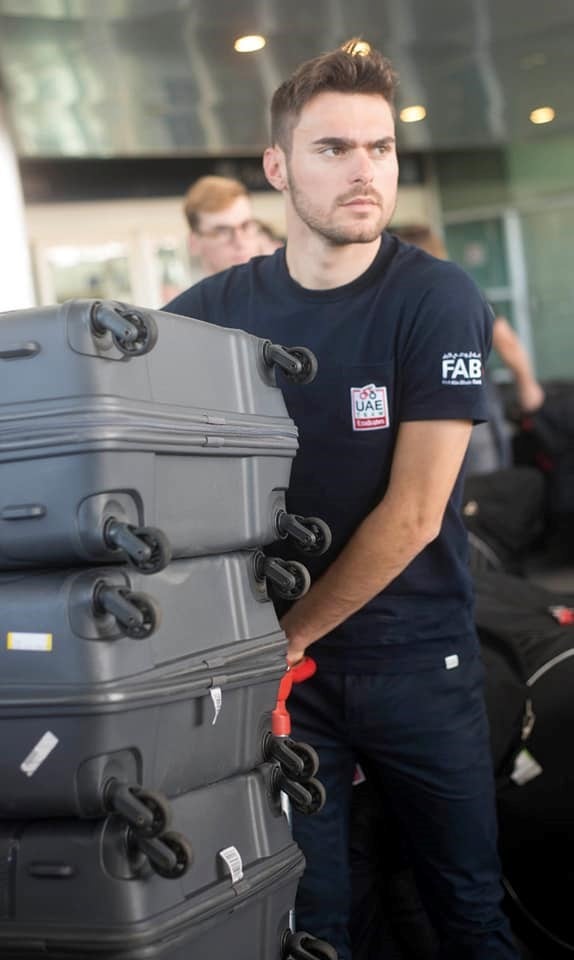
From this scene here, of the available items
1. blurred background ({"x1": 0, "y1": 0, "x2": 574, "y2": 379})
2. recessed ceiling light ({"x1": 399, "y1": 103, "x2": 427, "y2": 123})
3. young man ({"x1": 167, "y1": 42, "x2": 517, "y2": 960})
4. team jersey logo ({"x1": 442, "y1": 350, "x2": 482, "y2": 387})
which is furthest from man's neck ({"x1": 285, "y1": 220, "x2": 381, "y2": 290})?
recessed ceiling light ({"x1": 399, "y1": 103, "x2": 427, "y2": 123})

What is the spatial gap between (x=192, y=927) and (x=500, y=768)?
1.19 meters

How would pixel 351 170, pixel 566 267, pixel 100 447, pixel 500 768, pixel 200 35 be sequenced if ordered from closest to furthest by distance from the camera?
pixel 100 447 → pixel 351 170 → pixel 500 768 → pixel 200 35 → pixel 566 267

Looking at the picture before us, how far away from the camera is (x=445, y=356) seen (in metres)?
2.11

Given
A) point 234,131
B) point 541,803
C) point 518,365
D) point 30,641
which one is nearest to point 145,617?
point 30,641

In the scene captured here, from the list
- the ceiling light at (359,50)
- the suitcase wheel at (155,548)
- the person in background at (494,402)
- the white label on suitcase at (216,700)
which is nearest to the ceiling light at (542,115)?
the person in background at (494,402)

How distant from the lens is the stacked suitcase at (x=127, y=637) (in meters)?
1.51

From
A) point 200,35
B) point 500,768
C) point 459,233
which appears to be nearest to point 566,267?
point 459,233

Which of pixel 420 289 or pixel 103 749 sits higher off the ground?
pixel 420 289

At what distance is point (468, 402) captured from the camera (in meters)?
2.11

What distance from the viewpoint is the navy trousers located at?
7.39 feet

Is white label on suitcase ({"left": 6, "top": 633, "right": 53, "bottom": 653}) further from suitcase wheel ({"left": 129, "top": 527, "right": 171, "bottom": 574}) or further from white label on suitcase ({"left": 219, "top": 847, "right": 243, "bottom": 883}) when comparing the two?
white label on suitcase ({"left": 219, "top": 847, "right": 243, "bottom": 883})

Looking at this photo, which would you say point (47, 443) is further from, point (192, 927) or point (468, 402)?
point (468, 402)

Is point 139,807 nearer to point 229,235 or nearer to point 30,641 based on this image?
point 30,641

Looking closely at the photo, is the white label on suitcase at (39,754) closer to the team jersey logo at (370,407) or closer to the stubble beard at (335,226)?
the team jersey logo at (370,407)
